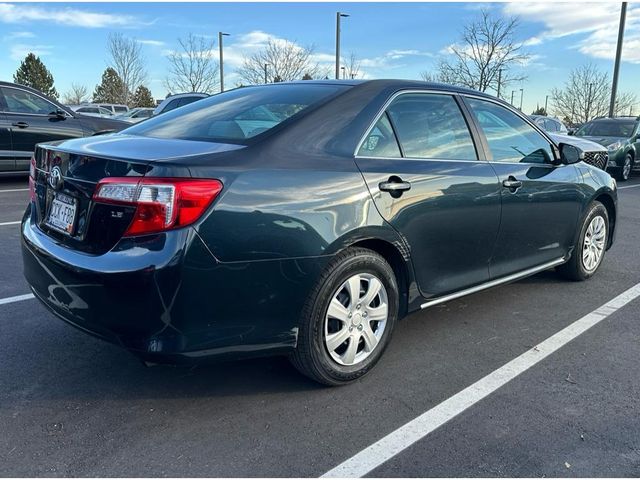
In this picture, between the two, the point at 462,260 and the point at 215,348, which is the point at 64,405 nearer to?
the point at 215,348

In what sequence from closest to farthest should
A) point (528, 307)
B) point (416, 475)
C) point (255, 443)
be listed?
point (416, 475)
point (255, 443)
point (528, 307)

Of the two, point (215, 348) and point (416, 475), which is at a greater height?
point (215, 348)

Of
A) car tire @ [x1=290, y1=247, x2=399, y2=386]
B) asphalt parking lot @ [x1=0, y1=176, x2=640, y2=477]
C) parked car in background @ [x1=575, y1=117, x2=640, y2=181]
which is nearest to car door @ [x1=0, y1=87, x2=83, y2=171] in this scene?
asphalt parking lot @ [x1=0, y1=176, x2=640, y2=477]

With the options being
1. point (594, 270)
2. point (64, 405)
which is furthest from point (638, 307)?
point (64, 405)

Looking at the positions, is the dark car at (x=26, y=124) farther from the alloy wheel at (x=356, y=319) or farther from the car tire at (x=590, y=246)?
the alloy wheel at (x=356, y=319)

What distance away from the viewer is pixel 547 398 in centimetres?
295

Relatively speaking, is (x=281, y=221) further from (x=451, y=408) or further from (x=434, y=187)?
(x=451, y=408)

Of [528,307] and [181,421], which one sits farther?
[528,307]

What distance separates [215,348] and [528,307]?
2.70m

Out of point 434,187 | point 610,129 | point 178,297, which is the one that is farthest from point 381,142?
point 610,129

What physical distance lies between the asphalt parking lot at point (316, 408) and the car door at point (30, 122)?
6.66m

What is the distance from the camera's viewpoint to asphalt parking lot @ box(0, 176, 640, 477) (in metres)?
2.38

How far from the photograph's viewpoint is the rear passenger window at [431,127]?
10.9 ft

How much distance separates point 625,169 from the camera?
45.6 feet
